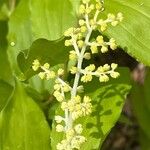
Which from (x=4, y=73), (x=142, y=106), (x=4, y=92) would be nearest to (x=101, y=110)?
(x=4, y=92)

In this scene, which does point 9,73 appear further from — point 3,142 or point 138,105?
point 138,105

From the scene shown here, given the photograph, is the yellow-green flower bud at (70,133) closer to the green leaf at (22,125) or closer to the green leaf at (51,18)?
the green leaf at (22,125)

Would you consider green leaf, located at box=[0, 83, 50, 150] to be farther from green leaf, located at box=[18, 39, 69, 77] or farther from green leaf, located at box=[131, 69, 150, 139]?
green leaf, located at box=[131, 69, 150, 139]

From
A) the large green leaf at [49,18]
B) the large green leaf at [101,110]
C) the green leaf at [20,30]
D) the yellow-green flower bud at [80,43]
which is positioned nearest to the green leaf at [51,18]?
the large green leaf at [49,18]

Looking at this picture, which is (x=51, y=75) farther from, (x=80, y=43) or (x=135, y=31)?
(x=135, y=31)

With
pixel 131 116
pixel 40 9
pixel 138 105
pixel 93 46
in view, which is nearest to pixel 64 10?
pixel 40 9
